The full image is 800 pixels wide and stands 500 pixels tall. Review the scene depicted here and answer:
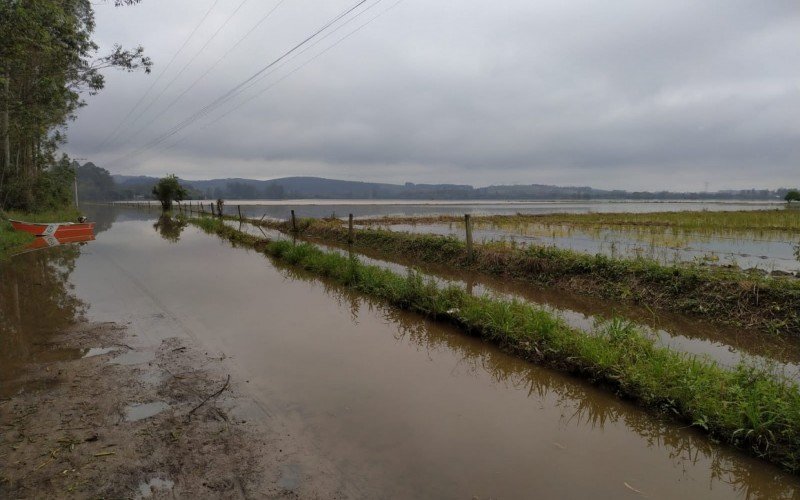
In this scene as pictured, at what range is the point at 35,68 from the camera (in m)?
16.3

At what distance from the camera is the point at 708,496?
123 inches

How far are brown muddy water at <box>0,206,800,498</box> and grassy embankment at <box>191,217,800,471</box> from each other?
0.58 ft

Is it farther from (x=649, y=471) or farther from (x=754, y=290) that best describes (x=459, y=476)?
(x=754, y=290)

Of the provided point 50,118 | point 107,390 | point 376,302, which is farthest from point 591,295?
point 50,118

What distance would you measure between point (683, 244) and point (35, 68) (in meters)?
25.0

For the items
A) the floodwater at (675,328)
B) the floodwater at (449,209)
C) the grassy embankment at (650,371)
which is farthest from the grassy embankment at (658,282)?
the floodwater at (449,209)

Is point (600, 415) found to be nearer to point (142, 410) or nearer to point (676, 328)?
point (676, 328)

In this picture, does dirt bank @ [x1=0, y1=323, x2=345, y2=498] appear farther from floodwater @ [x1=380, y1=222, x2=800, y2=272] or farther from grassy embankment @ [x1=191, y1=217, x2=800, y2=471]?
floodwater @ [x1=380, y1=222, x2=800, y2=272]

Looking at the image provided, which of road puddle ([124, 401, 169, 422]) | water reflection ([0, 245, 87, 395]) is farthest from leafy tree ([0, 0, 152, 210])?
road puddle ([124, 401, 169, 422])

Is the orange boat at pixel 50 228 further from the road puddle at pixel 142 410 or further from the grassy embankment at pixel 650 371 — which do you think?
the road puddle at pixel 142 410

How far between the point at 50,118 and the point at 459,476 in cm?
2697

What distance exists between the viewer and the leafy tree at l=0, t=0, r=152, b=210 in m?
9.44

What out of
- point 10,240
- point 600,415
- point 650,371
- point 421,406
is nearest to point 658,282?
point 650,371

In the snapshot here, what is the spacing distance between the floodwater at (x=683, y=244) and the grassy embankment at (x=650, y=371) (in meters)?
5.24
